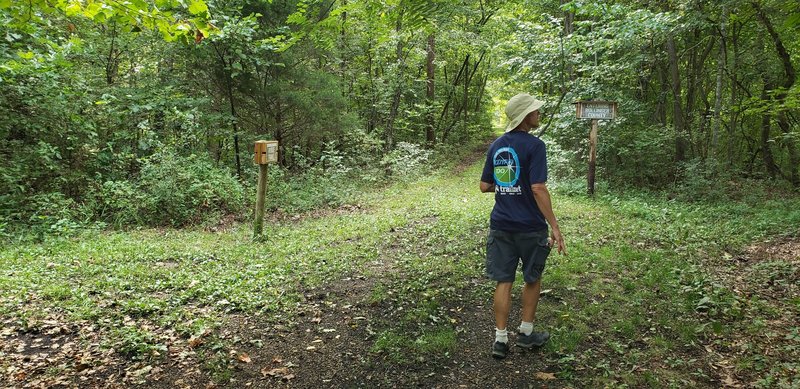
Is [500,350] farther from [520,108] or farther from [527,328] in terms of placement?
[520,108]

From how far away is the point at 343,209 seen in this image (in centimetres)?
1124

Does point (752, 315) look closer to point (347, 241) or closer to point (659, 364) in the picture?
point (659, 364)

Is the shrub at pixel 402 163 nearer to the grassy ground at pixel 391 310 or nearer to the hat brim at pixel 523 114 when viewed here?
the grassy ground at pixel 391 310

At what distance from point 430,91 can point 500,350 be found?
18.8 m

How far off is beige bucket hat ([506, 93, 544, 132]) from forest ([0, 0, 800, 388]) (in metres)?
1.87

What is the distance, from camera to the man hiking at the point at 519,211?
3715 millimetres

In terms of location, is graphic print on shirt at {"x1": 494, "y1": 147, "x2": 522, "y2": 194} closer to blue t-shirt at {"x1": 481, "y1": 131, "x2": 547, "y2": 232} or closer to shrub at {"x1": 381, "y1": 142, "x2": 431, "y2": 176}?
blue t-shirt at {"x1": 481, "y1": 131, "x2": 547, "y2": 232}

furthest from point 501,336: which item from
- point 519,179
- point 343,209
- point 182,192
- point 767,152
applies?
point 767,152

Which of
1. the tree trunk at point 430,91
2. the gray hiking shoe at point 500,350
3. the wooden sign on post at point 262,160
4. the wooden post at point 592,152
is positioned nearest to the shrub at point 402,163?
the tree trunk at point 430,91

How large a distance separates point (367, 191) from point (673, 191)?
8.08m

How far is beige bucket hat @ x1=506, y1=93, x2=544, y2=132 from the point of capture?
147 inches

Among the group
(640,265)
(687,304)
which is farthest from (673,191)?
(687,304)

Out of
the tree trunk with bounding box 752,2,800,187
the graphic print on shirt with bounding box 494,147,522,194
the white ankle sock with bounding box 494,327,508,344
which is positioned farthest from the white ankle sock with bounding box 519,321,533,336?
the tree trunk with bounding box 752,2,800,187

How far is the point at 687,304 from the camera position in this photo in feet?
15.5
